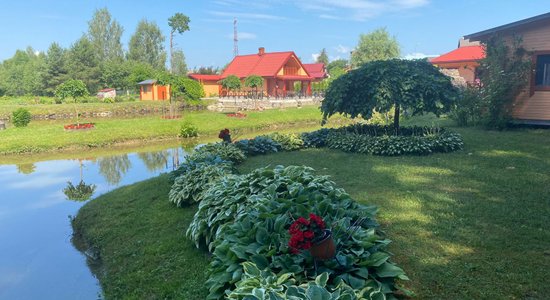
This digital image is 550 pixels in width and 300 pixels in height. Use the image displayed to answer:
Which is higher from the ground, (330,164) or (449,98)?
(449,98)

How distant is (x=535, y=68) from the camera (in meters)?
12.1

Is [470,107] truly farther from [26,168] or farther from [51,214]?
[26,168]

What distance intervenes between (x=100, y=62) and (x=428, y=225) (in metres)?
52.0

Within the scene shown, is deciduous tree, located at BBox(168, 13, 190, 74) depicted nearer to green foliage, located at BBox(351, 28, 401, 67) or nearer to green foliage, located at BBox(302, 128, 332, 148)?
green foliage, located at BBox(351, 28, 401, 67)

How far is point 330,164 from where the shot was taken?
9.08 meters

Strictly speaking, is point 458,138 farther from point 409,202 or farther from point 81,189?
point 81,189

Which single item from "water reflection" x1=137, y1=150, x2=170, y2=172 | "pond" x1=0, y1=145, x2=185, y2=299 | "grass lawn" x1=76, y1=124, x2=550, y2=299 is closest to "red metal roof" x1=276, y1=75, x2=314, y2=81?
"water reflection" x1=137, y1=150, x2=170, y2=172

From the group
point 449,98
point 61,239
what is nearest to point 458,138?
point 449,98

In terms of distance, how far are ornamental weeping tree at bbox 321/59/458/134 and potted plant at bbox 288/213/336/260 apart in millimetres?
7750

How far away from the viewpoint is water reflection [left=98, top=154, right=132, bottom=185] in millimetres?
11141

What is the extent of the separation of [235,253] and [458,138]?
8309 mm

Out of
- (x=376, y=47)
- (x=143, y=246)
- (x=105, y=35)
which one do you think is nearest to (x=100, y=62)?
(x=105, y=35)

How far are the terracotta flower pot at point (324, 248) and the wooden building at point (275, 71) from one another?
3463 cm

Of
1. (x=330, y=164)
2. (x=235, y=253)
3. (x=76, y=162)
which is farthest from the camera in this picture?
(x=76, y=162)
